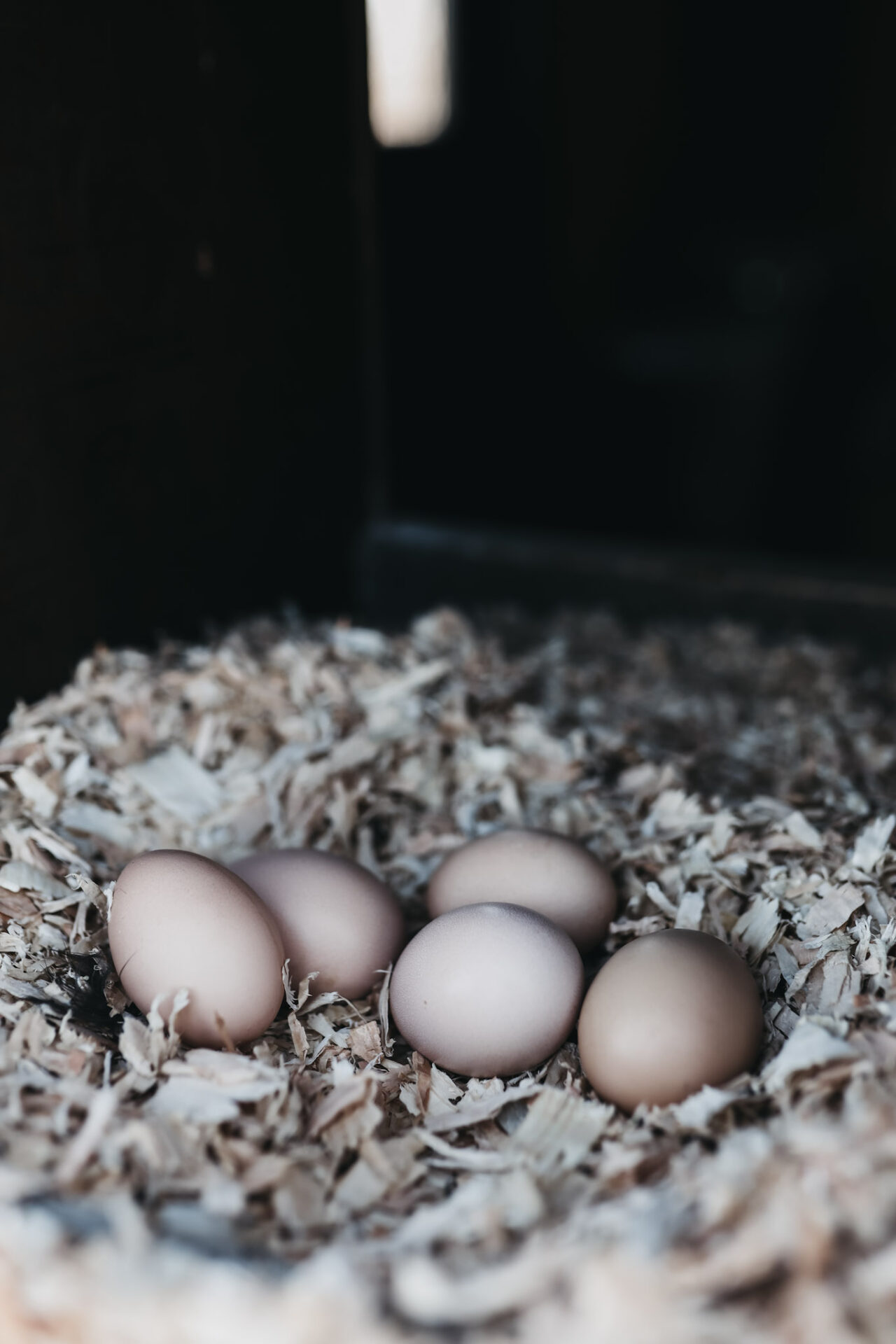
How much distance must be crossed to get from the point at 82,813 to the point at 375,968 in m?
0.48

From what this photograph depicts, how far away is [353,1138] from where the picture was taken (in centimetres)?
113

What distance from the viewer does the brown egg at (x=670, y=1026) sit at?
116 centimetres

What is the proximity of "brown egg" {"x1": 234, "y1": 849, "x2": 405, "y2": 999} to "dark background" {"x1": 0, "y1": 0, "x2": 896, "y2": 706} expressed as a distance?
0.59 meters

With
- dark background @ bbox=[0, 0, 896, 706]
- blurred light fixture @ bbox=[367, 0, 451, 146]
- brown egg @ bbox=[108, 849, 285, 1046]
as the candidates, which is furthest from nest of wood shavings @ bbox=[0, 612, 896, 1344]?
blurred light fixture @ bbox=[367, 0, 451, 146]

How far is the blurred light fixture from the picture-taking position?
409cm

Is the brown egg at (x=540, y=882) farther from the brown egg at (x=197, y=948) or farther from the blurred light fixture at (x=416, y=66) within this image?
the blurred light fixture at (x=416, y=66)

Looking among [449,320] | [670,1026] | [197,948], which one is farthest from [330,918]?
[449,320]

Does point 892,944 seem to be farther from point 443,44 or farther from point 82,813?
point 443,44

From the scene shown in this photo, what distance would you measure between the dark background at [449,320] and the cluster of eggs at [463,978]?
625 millimetres

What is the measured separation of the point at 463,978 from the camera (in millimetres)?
1254

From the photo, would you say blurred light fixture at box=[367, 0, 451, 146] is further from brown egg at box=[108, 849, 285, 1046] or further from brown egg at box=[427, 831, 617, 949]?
brown egg at box=[108, 849, 285, 1046]

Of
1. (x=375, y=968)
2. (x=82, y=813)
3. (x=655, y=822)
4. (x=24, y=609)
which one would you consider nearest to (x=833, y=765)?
(x=655, y=822)

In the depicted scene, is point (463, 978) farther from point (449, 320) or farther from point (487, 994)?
point (449, 320)

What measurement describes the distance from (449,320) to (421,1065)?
2.73 metres
